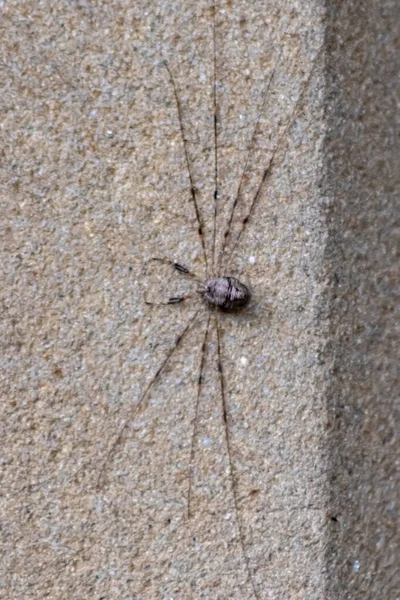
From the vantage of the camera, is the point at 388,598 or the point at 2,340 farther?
the point at 388,598

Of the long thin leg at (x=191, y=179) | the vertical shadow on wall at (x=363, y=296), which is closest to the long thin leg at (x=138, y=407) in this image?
the long thin leg at (x=191, y=179)

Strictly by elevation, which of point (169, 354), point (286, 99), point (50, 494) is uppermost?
point (286, 99)

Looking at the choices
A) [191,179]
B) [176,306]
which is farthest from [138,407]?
[191,179]

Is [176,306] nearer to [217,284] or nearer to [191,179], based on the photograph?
[217,284]

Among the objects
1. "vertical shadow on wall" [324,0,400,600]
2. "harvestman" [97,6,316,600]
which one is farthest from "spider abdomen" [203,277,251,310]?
"vertical shadow on wall" [324,0,400,600]

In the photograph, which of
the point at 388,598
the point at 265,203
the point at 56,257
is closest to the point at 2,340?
the point at 56,257

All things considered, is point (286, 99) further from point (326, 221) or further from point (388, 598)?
point (388, 598)

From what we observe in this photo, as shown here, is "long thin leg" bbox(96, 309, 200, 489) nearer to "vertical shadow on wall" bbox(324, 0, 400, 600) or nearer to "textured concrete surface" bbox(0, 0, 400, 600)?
"textured concrete surface" bbox(0, 0, 400, 600)
